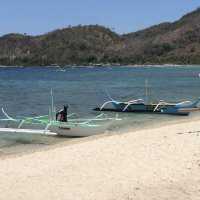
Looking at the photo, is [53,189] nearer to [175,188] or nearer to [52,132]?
[175,188]

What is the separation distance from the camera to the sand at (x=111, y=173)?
30.6ft

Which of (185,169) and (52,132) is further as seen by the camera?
(52,132)

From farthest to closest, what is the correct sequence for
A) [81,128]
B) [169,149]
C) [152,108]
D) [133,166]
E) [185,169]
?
1. [152,108]
2. [81,128]
3. [169,149]
4. [133,166]
5. [185,169]

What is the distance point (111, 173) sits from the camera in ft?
36.1

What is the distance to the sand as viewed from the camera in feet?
30.6

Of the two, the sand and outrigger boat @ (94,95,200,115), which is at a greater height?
the sand

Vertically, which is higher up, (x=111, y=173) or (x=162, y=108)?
(x=111, y=173)

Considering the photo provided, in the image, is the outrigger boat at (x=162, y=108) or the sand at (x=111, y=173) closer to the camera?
the sand at (x=111, y=173)

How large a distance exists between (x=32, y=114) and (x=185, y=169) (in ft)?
75.8

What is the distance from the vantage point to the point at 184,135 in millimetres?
16062

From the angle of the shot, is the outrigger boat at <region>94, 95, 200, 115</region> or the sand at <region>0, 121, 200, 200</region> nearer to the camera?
the sand at <region>0, 121, 200, 200</region>

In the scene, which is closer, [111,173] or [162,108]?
[111,173]

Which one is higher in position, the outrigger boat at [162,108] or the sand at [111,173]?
the sand at [111,173]

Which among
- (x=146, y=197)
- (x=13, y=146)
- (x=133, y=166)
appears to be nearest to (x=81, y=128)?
(x=13, y=146)
